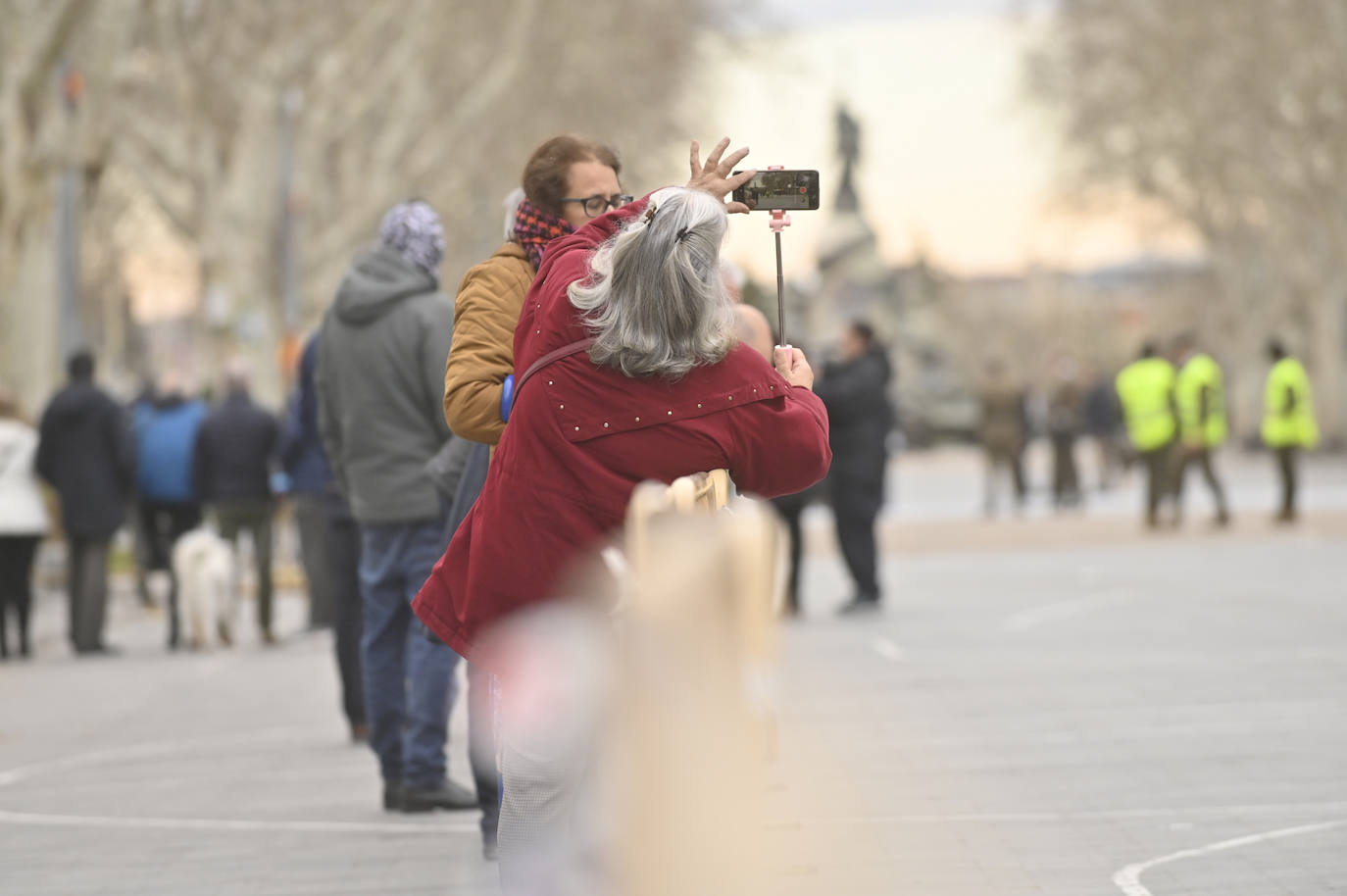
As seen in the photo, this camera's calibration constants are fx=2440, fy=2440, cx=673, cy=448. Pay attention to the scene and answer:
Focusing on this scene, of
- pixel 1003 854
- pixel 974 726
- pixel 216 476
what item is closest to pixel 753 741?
pixel 1003 854

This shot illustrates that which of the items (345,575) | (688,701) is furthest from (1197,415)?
(688,701)

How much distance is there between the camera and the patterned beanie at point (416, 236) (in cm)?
863

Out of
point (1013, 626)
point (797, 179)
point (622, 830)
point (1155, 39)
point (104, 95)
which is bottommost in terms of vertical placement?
point (1013, 626)

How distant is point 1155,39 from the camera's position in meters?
54.5

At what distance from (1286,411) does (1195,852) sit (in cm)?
1778

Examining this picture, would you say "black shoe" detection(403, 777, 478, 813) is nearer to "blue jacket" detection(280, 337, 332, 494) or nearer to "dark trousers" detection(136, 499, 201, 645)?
"blue jacket" detection(280, 337, 332, 494)

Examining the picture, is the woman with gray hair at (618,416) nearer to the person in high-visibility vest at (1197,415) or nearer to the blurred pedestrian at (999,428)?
the person in high-visibility vest at (1197,415)

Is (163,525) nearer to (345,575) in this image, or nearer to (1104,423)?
(345,575)

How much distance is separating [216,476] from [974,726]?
7518 millimetres

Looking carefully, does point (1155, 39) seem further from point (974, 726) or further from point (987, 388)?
point (974, 726)

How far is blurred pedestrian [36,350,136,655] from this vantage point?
15953 mm

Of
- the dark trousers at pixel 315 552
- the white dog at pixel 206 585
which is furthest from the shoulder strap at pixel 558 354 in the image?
the white dog at pixel 206 585

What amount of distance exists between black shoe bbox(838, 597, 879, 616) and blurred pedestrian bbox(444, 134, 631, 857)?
994 cm

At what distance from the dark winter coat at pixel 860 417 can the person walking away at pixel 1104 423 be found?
67.9 feet
